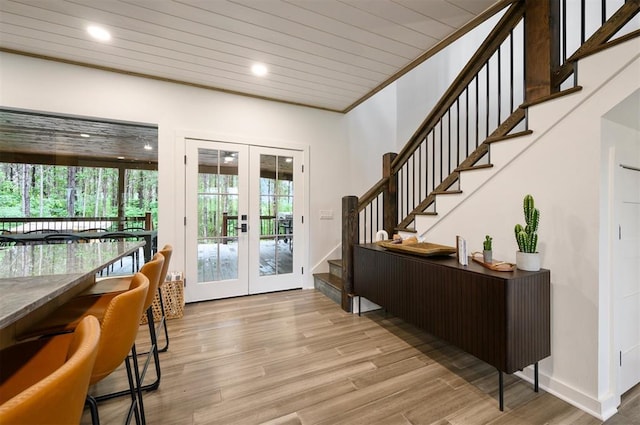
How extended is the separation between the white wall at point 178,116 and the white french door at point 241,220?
154 mm

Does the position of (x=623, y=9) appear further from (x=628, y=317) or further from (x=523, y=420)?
(x=523, y=420)

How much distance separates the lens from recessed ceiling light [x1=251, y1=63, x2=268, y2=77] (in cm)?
290

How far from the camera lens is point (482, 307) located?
1683 mm

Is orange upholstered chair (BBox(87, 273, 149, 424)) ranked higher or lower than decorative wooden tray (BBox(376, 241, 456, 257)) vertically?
lower

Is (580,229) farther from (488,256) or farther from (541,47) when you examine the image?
(541,47)

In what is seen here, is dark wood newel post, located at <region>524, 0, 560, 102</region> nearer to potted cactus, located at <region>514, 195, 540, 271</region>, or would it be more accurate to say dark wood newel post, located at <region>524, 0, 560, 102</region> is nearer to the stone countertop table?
potted cactus, located at <region>514, 195, 540, 271</region>

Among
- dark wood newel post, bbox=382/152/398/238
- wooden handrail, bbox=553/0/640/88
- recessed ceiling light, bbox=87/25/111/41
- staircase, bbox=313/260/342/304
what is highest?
recessed ceiling light, bbox=87/25/111/41

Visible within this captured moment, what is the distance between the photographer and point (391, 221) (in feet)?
11.2

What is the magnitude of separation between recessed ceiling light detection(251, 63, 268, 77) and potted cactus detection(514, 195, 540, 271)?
274 centimetres

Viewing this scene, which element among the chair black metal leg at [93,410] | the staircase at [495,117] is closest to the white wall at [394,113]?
the staircase at [495,117]

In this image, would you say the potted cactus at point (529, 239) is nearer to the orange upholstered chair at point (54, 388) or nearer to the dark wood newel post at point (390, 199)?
the dark wood newel post at point (390, 199)

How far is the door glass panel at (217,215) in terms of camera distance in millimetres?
3430

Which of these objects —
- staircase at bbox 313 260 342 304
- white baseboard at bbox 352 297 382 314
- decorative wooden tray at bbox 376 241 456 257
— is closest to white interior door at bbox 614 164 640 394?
decorative wooden tray at bbox 376 241 456 257

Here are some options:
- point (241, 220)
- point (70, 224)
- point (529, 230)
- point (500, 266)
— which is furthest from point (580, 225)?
point (70, 224)
